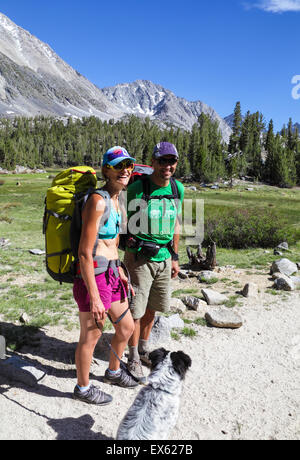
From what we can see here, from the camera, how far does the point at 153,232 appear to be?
12.5 feet

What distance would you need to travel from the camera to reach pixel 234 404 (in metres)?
3.77

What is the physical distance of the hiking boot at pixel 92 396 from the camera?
11.3ft

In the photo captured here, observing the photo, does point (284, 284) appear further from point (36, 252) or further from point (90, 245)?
point (36, 252)

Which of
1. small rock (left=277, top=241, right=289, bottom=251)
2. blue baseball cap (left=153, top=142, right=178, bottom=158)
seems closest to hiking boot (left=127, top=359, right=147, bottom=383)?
blue baseball cap (left=153, top=142, right=178, bottom=158)

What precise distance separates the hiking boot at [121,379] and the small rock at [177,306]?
8.16ft

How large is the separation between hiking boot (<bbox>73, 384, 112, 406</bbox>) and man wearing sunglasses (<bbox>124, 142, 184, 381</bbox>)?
23.8 inches

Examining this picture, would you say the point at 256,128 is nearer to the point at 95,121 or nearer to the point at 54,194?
the point at 95,121

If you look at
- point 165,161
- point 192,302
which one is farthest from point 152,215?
point 192,302

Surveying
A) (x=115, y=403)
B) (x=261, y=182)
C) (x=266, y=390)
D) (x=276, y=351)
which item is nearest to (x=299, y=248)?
(x=276, y=351)

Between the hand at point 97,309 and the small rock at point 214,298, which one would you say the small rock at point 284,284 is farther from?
the hand at point 97,309

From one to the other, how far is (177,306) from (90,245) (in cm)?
394

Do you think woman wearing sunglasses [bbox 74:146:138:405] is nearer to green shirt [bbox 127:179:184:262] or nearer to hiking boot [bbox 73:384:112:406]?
hiking boot [bbox 73:384:112:406]

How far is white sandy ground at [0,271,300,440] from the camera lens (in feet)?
10.8

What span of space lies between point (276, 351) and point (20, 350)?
398cm
